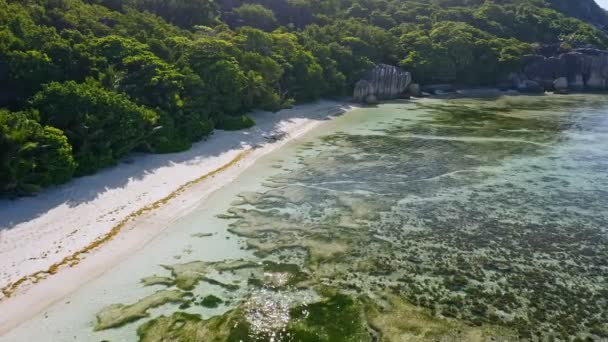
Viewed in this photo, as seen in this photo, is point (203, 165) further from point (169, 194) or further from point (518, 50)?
point (518, 50)

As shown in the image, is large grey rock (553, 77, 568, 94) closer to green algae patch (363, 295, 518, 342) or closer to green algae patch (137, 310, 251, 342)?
green algae patch (363, 295, 518, 342)

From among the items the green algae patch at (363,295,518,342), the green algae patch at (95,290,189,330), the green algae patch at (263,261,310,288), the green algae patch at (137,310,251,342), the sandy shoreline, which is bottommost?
the green algae patch at (363,295,518,342)

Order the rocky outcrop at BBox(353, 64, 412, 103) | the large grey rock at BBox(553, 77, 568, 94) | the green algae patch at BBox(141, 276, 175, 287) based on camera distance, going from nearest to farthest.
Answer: the green algae patch at BBox(141, 276, 175, 287)
the rocky outcrop at BBox(353, 64, 412, 103)
the large grey rock at BBox(553, 77, 568, 94)

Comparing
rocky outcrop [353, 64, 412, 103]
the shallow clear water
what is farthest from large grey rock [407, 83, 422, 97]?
the shallow clear water

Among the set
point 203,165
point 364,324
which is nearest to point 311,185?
point 203,165

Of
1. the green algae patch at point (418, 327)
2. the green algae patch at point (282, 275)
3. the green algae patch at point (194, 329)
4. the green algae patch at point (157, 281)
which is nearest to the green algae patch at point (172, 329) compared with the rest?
the green algae patch at point (194, 329)

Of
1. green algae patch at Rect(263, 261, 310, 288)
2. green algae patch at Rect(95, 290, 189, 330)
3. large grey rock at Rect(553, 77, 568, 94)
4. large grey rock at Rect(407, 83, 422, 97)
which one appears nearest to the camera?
green algae patch at Rect(95, 290, 189, 330)

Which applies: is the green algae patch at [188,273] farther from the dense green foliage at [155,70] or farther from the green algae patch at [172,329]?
the dense green foliage at [155,70]
